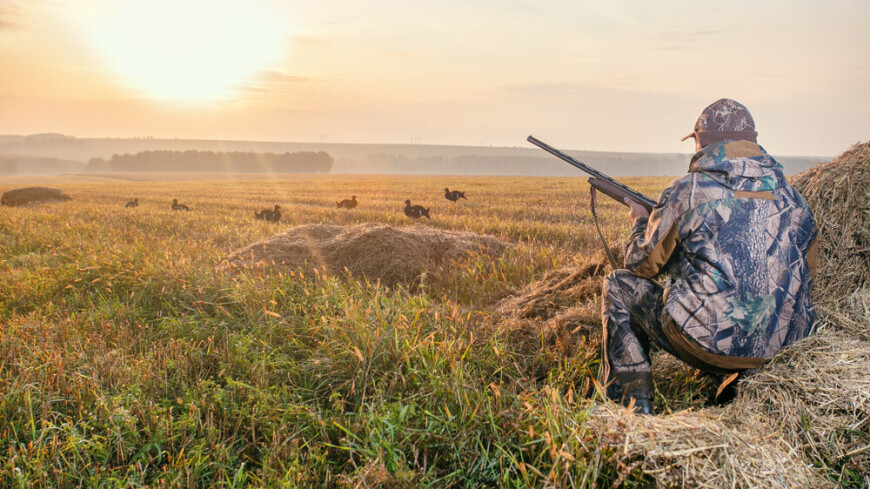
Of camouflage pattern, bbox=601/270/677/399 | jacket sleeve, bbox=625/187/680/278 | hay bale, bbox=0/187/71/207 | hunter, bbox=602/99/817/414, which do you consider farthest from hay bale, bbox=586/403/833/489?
hay bale, bbox=0/187/71/207

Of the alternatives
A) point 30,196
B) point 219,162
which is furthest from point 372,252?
point 219,162

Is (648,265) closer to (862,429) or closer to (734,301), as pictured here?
(734,301)

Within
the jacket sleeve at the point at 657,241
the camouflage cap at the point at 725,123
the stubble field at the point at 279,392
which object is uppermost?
the camouflage cap at the point at 725,123

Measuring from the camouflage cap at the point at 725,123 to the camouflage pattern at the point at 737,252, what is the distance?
157mm

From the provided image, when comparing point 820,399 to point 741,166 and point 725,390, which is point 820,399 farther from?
point 741,166

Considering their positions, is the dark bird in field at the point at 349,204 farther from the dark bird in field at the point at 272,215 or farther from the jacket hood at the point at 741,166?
the jacket hood at the point at 741,166

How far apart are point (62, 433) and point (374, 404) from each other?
2198 millimetres

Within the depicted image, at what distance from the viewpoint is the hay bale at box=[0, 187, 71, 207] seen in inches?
894

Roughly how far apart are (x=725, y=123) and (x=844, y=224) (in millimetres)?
1802

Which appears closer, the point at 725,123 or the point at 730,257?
the point at 730,257

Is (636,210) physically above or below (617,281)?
above

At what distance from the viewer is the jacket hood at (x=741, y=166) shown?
312cm

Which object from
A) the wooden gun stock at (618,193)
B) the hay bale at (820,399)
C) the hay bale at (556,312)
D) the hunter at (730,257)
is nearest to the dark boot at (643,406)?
the hunter at (730,257)

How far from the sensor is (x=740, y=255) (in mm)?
3068
